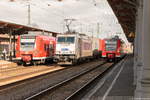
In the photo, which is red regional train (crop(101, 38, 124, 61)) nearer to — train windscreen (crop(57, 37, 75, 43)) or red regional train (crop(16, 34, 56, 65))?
train windscreen (crop(57, 37, 75, 43))

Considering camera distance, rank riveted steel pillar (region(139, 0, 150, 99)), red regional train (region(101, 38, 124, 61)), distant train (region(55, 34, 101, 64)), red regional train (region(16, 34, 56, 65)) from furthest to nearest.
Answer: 1. red regional train (region(101, 38, 124, 61))
2. red regional train (region(16, 34, 56, 65))
3. distant train (region(55, 34, 101, 64))
4. riveted steel pillar (region(139, 0, 150, 99))

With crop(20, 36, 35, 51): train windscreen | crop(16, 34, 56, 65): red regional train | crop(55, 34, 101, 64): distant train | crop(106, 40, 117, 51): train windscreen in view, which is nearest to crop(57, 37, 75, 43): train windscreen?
crop(55, 34, 101, 64): distant train

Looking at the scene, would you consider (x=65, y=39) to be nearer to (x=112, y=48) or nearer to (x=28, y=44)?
(x=28, y=44)

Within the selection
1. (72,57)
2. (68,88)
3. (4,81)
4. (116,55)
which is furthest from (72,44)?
(68,88)

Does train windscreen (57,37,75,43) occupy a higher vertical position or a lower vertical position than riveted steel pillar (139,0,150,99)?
higher

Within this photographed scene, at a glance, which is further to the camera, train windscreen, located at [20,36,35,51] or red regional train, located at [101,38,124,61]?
red regional train, located at [101,38,124,61]

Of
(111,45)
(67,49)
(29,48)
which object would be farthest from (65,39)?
(111,45)

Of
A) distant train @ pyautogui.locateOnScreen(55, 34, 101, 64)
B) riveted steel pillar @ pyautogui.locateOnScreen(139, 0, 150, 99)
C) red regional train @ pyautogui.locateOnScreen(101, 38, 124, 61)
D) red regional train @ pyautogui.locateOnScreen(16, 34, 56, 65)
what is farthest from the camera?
red regional train @ pyautogui.locateOnScreen(101, 38, 124, 61)

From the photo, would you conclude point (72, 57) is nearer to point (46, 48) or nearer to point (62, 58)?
point (62, 58)

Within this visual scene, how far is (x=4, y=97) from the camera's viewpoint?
1118cm

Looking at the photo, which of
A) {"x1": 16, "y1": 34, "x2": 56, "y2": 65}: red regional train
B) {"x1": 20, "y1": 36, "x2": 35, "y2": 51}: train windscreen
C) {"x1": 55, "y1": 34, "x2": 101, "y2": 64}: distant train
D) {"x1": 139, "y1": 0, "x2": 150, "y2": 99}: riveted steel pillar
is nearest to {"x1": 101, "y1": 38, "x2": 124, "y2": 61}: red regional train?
{"x1": 55, "y1": 34, "x2": 101, "y2": 64}: distant train

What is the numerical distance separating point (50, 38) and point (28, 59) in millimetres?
4935

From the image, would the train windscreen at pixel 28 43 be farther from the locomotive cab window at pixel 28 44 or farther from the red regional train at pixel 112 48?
the red regional train at pixel 112 48

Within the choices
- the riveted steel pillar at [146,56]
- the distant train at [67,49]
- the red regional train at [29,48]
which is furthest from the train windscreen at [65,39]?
the riveted steel pillar at [146,56]
